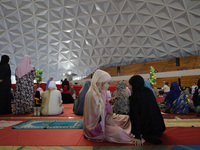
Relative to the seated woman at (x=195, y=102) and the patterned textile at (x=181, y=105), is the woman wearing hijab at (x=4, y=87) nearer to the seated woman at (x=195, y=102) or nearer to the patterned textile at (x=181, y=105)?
the patterned textile at (x=181, y=105)

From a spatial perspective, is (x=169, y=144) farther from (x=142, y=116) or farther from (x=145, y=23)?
(x=145, y=23)

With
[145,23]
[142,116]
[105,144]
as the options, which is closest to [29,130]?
[105,144]

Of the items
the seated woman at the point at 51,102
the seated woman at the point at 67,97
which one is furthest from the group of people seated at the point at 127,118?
the seated woman at the point at 67,97

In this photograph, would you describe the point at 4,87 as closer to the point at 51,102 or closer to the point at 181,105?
the point at 51,102

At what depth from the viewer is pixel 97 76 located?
8.67 ft

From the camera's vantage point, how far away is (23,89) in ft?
16.9

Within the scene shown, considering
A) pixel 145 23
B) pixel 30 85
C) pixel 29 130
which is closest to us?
pixel 29 130

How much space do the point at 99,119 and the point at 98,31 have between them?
15.8m

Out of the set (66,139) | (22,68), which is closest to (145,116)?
(66,139)

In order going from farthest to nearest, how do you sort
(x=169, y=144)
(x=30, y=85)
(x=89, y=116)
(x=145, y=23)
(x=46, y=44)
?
(x=46, y=44)
(x=145, y=23)
(x=30, y=85)
(x=89, y=116)
(x=169, y=144)

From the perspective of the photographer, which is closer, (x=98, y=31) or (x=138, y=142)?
(x=138, y=142)

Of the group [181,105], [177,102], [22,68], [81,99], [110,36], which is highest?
[110,36]

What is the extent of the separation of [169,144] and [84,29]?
16.6 m

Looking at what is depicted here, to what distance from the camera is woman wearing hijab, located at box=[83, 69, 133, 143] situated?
2.40 meters
